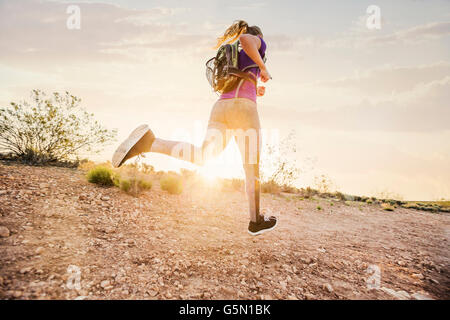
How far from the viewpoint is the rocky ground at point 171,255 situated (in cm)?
191

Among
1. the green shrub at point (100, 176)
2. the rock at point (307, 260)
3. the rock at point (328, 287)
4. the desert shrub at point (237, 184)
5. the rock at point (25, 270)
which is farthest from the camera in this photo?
the desert shrub at point (237, 184)

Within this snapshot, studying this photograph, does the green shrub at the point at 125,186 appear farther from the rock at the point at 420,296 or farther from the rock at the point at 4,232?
the rock at the point at 420,296

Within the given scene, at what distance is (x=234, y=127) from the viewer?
2799mm

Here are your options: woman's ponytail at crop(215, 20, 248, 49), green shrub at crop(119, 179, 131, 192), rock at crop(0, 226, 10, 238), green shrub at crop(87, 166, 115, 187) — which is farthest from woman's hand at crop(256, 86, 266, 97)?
green shrub at crop(87, 166, 115, 187)

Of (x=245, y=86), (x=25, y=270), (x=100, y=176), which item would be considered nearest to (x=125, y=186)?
(x=100, y=176)

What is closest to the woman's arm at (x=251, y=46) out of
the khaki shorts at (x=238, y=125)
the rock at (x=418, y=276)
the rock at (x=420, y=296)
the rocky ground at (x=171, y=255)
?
the khaki shorts at (x=238, y=125)

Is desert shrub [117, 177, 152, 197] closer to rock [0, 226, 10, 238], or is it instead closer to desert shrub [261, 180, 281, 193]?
rock [0, 226, 10, 238]

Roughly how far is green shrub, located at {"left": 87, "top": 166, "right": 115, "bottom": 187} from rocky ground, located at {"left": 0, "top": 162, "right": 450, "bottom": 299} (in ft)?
0.98

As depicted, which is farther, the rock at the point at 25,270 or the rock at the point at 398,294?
the rock at the point at 398,294

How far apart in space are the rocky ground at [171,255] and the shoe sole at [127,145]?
3.05 ft

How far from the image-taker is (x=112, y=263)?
7.16 feet

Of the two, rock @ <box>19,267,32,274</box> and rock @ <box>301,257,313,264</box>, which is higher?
rock @ <box>19,267,32,274</box>

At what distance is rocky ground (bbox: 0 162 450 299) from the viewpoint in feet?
6.26
